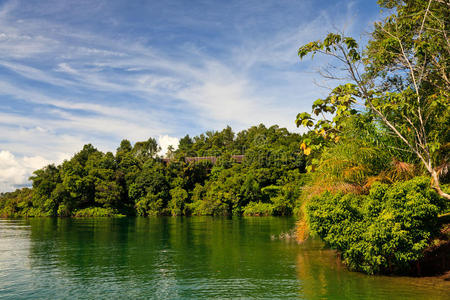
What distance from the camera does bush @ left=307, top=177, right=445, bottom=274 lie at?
45.0ft

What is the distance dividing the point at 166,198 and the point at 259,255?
6376 cm

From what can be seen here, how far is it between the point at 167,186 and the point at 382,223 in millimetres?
74228

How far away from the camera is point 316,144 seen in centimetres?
969

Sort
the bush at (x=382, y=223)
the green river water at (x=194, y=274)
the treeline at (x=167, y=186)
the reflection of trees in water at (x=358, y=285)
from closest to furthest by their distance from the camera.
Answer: the reflection of trees in water at (x=358, y=285) < the bush at (x=382, y=223) < the green river water at (x=194, y=274) < the treeline at (x=167, y=186)

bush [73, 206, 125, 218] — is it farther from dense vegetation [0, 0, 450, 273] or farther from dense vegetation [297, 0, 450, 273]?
dense vegetation [297, 0, 450, 273]

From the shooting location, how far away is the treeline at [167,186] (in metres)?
78.0

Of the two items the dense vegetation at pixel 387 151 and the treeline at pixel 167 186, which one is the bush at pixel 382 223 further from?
the treeline at pixel 167 186

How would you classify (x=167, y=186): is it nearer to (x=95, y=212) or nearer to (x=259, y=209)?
(x=95, y=212)

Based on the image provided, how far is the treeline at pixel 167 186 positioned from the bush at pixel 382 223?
55.8 meters

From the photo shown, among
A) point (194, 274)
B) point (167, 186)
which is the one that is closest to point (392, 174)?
point (194, 274)

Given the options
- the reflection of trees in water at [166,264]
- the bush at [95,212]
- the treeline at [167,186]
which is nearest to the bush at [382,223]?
the reflection of trees in water at [166,264]

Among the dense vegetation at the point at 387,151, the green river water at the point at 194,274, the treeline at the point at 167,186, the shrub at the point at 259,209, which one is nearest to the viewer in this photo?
the dense vegetation at the point at 387,151

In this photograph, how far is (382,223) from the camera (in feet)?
46.1

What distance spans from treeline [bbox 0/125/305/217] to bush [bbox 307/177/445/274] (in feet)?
183
